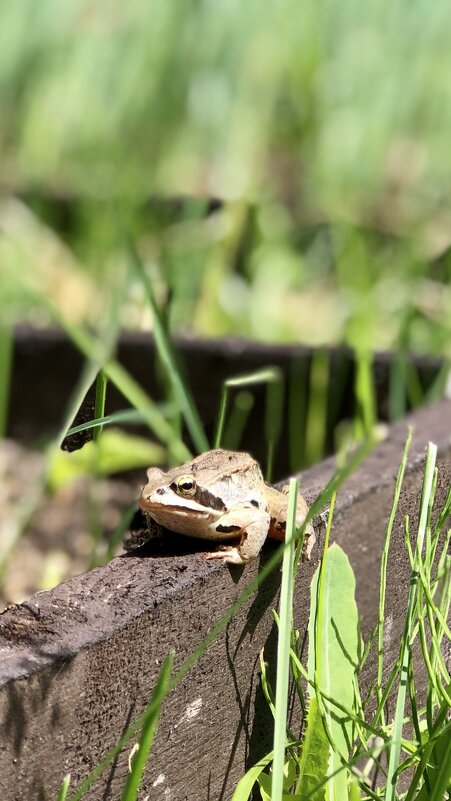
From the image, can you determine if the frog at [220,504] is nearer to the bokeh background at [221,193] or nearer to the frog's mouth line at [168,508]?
the frog's mouth line at [168,508]

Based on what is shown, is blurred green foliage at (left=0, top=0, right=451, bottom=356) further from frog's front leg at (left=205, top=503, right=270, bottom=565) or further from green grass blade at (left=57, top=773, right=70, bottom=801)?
green grass blade at (left=57, top=773, right=70, bottom=801)

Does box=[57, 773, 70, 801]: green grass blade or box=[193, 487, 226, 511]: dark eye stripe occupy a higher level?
box=[193, 487, 226, 511]: dark eye stripe

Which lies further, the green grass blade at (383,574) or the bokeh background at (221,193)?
the bokeh background at (221,193)

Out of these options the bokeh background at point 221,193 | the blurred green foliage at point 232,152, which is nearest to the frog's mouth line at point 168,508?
the bokeh background at point 221,193

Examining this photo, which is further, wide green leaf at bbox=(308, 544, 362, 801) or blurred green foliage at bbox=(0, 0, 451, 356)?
blurred green foliage at bbox=(0, 0, 451, 356)

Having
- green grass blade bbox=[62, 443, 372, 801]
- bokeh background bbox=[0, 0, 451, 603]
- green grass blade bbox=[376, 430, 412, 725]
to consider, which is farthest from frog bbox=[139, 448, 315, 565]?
bokeh background bbox=[0, 0, 451, 603]

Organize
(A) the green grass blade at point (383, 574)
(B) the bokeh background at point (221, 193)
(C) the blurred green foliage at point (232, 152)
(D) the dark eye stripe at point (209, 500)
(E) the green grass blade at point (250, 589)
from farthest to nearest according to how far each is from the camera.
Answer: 1. (C) the blurred green foliage at point (232, 152)
2. (B) the bokeh background at point (221, 193)
3. (D) the dark eye stripe at point (209, 500)
4. (A) the green grass blade at point (383, 574)
5. (E) the green grass blade at point (250, 589)
